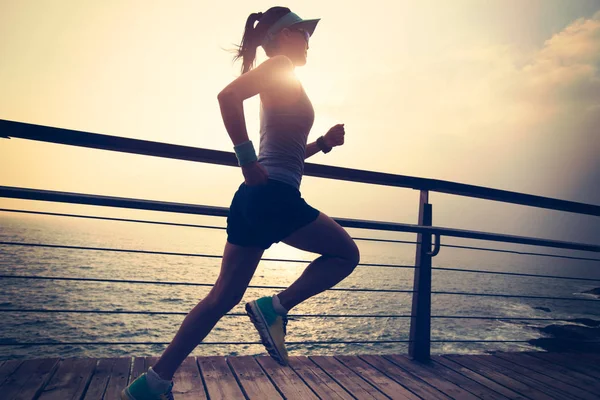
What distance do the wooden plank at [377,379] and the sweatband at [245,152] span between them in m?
1.39

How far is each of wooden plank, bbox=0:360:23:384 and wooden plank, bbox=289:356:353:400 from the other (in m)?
1.35

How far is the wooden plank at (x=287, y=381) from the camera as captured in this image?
1839 millimetres

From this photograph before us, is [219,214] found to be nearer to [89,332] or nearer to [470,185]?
[470,185]

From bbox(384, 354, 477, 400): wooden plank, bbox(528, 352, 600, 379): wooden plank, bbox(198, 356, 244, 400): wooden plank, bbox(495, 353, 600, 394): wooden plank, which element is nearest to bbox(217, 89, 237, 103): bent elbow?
bbox(198, 356, 244, 400): wooden plank

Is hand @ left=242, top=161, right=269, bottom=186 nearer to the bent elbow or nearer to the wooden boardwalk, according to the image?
the bent elbow

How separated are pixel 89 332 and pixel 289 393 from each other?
32.6 metres

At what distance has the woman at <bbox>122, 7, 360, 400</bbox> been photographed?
137 centimetres

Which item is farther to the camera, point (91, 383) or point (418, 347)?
point (418, 347)

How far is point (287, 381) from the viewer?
1982 millimetres

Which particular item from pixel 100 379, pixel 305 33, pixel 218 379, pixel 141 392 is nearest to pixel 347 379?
pixel 218 379

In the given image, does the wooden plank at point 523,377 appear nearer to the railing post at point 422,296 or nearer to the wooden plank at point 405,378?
the railing post at point 422,296

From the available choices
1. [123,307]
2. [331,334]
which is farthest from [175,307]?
[331,334]

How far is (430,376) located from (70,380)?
1865 millimetres

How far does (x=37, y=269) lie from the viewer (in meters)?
44.2
